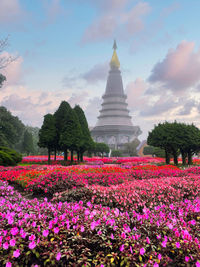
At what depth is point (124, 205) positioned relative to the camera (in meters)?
6.33

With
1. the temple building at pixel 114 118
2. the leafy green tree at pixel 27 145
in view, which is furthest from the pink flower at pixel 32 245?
the temple building at pixel 114 118

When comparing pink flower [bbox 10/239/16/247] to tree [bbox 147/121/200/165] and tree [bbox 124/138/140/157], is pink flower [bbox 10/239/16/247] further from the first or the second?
tree [bbox 124/138/140/157]

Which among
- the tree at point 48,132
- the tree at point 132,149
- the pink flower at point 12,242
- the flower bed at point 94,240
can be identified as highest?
the tree at point 48,132

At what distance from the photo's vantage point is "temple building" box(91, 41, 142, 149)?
83.0m

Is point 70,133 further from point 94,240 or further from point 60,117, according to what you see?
→ point 94,240

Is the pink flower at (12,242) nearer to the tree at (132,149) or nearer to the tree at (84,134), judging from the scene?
the tree at (84,134)

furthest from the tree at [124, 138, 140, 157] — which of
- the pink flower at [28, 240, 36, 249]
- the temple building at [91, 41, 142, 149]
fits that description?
the pink flower at [28, 240, 36, 249]

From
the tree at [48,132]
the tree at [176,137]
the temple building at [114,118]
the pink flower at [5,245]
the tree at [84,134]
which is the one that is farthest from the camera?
the temple building at [114,118]

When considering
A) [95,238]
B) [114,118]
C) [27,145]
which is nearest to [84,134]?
[95,238]

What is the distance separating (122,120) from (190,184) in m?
75.2

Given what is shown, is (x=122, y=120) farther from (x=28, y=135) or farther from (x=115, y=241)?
(x=115, y=241)

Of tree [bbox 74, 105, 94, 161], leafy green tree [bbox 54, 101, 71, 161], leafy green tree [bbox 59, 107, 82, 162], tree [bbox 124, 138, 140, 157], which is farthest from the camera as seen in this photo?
tree [bbox 124, 138, 140, 157]

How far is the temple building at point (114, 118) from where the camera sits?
3268 inches

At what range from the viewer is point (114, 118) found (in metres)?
83.4
